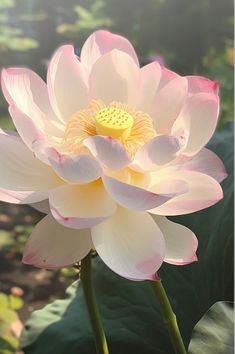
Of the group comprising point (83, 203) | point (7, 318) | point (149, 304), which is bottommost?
point (7, 318)

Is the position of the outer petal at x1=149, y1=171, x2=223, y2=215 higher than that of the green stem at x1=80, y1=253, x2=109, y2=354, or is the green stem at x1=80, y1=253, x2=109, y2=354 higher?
the outer petal at x1=149, y1=171, x2=223, y2=215

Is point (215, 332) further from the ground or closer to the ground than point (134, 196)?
closer to the ground

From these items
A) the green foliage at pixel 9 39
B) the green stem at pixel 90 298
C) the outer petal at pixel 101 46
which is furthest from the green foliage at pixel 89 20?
the green stem at pixel 90 298

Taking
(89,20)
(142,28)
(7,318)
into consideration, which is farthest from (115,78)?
(142,28)

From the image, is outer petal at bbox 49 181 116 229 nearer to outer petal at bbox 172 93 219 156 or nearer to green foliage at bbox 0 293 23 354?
outer petal at bbox 172 93 219 156

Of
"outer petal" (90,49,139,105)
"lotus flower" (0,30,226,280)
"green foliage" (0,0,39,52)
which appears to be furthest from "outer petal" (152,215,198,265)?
"green foliage" (0,0,39,52)

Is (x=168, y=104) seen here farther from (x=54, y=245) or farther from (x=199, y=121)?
(x=54, y=245)
